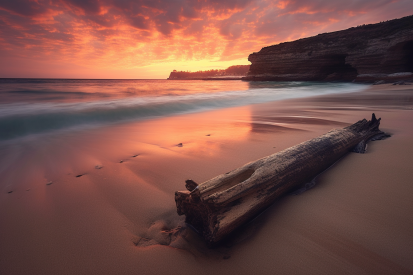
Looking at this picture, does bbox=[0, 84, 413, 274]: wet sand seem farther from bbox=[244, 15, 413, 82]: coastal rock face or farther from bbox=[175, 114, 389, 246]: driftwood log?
bbox=[244, 15, 413, 82]: coastal rock face

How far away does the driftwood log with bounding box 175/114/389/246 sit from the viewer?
1071 mm

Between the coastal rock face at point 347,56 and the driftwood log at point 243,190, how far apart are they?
68.3ft

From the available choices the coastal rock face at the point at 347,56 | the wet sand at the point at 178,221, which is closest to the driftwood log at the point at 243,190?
the wet sand at the point at 178,221

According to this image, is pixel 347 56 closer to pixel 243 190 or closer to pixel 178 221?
pixel 243 190

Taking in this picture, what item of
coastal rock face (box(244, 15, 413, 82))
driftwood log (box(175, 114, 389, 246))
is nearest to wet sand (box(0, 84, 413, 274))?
driftwood log (box(175, 114, 389, 246))

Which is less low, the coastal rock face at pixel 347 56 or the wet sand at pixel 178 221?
the coastal rock face at pixel 347 56

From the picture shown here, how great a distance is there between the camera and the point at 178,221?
1.28 m

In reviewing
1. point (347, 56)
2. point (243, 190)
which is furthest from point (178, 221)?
point (347, 56)

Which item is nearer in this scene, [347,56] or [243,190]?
[243,190]

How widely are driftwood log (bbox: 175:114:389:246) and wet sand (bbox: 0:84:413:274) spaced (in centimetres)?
9

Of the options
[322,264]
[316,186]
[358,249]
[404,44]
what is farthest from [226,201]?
[404,44]

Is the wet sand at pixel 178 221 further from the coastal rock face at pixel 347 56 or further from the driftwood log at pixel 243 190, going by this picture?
the coastal rock face at pixel 347 56

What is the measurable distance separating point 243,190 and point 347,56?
27.8 m

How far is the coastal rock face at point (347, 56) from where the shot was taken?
59.9 ft
